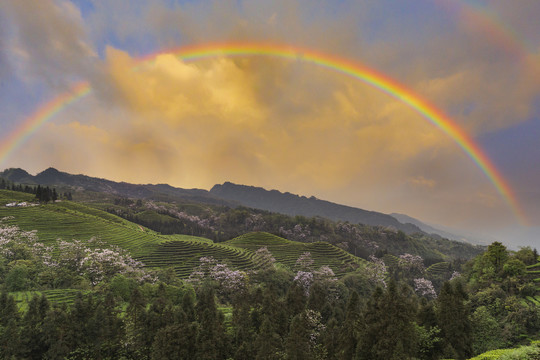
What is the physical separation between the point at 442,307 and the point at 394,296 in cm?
985

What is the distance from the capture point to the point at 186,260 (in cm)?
10556

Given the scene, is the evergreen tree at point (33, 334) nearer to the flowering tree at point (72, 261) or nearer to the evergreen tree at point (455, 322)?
the flowering tree at point (72, 261)

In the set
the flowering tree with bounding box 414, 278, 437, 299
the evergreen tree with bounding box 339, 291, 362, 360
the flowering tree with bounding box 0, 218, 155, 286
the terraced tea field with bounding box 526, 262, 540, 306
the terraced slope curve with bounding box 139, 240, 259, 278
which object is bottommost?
the flowering tree with bounding box 414, 278, 437, 299

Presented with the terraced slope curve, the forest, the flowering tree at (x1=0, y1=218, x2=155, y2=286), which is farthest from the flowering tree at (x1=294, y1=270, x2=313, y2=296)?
the flowering tree at (x1=0, y1=218, x2=155, y2=286)

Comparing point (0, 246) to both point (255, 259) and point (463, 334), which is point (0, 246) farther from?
point (463, 334)

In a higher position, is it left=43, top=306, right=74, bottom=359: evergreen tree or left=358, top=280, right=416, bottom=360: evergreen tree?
left=358, top=280, right=416, bottom=360: evergreen tree

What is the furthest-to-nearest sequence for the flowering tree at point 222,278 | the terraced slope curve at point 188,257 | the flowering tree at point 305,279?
the terraced slope curve at point 188,257 < the flowering tree at point 305,279 < the flowering tree at point 222,278

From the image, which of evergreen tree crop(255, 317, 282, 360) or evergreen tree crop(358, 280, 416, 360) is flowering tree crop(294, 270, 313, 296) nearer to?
evergreen tree crop(255, 317, 282, 360)

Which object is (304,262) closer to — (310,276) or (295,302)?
(310,276)

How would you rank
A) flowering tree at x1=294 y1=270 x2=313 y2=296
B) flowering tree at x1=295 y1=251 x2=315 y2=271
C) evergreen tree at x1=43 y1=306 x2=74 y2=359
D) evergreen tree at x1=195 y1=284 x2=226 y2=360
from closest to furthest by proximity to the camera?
evergreen tree at x1=43 y1=306 x2=74 y2=359 → evergreen tree at x1=195 y1=284 x2=226 y2=360 → flowering tree at x1=294 y1=270 x2=313 y2=296 → flowering tree at x1=295 y1=251 x2=315 y2=271

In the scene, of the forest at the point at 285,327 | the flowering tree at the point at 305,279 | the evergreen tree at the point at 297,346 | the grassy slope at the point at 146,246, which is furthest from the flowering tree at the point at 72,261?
the evergreen tree at the point at 297,346

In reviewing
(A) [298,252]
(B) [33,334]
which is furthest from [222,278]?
(A) [298,252]

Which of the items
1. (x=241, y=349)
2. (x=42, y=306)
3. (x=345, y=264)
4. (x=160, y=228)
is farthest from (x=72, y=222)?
(x=345, y=264)

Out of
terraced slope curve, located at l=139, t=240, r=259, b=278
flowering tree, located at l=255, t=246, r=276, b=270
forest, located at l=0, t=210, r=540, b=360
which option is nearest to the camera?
forest, located at l=0, t=210, r=540, b=360
